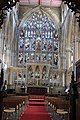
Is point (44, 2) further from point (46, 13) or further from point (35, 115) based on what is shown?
point (35, 115)

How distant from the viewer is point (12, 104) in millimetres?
8523

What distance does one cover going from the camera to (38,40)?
34969 millimetres

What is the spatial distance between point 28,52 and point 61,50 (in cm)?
461

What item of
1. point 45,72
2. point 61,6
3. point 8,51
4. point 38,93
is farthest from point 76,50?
point 61,6

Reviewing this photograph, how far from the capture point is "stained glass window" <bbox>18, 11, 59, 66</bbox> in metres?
34.4

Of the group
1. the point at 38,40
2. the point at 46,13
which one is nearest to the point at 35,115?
the point at 38,40

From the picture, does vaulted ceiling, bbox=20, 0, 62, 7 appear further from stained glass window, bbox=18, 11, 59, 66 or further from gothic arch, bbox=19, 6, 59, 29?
stained glass window, bbox=18, 11, 59, 66

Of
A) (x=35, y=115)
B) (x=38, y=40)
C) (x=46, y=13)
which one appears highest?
(x=46, y=13)

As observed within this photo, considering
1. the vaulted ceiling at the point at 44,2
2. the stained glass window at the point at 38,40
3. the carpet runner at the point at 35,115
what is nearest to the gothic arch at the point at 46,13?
the stained glass window at the point at 38,40

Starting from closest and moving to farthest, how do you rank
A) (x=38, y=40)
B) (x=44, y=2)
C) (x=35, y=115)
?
(x=35, y=115) → (x=44, y=2) → (x=38, y=40)

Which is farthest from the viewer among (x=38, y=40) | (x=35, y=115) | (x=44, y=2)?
(x=38, y=40)

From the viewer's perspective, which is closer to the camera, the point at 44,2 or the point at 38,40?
the point at 44,2

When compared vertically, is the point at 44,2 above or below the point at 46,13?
above

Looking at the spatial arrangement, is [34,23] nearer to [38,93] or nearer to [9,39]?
[9,39]
